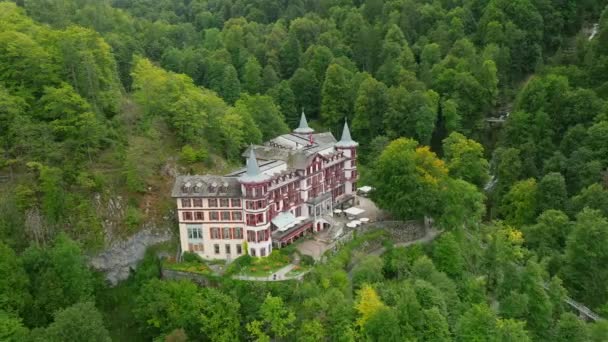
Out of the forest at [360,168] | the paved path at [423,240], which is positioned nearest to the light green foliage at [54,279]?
the forest at [360,168]

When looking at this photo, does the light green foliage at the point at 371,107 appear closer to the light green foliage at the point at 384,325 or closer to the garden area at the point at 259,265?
the garden area at the point at 259,265

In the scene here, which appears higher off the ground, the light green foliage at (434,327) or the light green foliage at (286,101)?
the light green foliage at (286,101)

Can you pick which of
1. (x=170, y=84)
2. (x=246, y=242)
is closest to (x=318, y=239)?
(x=246, y=242)

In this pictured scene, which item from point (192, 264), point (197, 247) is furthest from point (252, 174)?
point (192, 264)

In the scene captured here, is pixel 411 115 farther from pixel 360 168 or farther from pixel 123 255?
pixel 123 255

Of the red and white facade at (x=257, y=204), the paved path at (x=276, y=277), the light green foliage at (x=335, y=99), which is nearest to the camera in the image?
the paved path at (x=276, y=277)

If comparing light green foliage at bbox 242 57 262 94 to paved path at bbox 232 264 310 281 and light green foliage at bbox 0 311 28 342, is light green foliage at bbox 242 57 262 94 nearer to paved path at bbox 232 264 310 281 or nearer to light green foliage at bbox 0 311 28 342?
paved path at bbox 232 264 310 281
